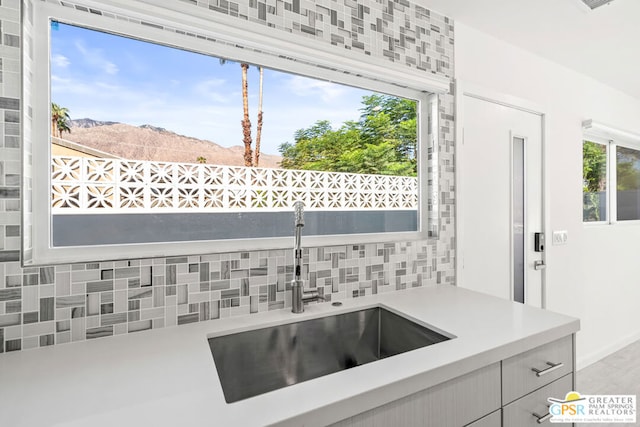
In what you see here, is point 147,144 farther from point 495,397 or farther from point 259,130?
point 495,397

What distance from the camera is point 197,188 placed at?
50.4 inches

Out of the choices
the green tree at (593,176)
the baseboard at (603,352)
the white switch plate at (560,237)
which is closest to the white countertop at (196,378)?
the white switch plate at (560,237)

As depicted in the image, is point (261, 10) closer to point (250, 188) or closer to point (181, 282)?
point (250, 188)

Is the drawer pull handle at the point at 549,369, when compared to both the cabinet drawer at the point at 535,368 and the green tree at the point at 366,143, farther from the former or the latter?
the green tree at the point at 366,143

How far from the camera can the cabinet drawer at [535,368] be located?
3.36 feet

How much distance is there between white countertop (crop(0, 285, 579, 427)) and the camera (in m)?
0.65

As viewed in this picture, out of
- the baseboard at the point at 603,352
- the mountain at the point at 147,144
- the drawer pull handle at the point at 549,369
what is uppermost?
the mountain at the point at 147,144

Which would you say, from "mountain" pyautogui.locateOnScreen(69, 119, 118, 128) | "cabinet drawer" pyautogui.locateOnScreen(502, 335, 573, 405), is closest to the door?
"cabinet drawer" pyautogui.locateOnScreen(502, 335, 573, 405)

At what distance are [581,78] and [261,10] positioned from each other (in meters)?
2.75

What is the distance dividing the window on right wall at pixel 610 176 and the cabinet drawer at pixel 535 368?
7.33ft

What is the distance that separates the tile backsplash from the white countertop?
0.07m

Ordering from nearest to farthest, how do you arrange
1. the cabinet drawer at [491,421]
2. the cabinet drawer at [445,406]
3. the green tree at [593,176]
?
the cabinet drawer at [445,406], the cabinet drawer at [491,421], the green tree at [593,176]

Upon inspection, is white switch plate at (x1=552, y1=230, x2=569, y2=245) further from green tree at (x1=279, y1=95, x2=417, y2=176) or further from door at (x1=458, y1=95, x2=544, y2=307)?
green tree at (x1=279, y1=95, x2=417, y2=176)

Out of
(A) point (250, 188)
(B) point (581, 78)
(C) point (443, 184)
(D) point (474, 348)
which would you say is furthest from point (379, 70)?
(B) point (581, 78)
